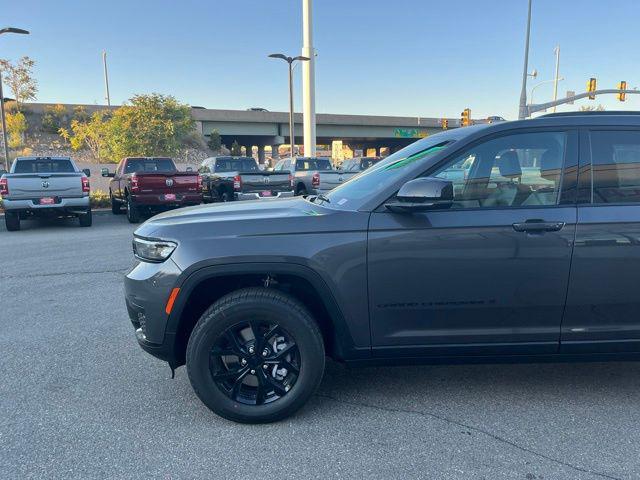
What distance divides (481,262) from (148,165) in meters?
13.2

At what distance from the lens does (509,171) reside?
3.12 m

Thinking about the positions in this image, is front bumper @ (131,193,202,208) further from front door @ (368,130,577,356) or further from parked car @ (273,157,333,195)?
front door @ (368,130,577,356)

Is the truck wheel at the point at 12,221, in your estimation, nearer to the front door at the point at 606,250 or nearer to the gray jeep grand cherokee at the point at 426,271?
the gray jeep grand cherokee at the point at 426,271

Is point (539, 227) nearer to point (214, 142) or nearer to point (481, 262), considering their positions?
point (481, 262)

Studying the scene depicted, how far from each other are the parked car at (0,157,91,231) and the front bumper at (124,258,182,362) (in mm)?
9833

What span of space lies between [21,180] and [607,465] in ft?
40.1

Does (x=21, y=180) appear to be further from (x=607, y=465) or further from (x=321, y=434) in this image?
(x=607, y=465)

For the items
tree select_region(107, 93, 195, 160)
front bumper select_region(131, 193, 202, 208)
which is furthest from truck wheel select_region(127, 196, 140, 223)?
tree select_region(107, 93, 195, 160)

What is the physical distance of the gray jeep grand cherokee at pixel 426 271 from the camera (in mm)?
2893

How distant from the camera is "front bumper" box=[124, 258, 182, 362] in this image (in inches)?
116

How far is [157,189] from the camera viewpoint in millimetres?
12422

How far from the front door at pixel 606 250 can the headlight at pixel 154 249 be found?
96.0 inches

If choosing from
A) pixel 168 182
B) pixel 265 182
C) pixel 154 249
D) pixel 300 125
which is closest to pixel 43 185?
pixel 168 182

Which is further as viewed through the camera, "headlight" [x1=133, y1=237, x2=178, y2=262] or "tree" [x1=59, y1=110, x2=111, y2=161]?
"tree" [x1=59, y1=110, x2=111, y2=161]
